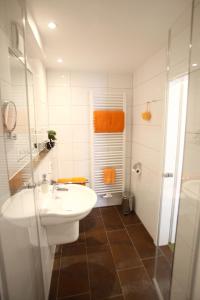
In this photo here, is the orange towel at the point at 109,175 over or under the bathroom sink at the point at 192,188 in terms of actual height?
under

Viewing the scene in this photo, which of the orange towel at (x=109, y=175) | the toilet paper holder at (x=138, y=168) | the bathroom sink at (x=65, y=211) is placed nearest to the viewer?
the bathroom sink at (x=65, y=211)

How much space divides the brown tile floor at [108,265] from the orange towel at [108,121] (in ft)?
4.82

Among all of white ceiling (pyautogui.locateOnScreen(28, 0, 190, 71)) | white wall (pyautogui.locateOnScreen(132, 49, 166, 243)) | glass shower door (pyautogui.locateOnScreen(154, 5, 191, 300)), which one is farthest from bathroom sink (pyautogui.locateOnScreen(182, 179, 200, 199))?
white ceiling (pyautogui.locateOnScreen(28, 0, 190, 71))

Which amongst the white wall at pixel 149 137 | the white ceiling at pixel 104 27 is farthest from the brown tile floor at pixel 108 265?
the white ceiling at pixel 104 27

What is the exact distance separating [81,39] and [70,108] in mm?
1084

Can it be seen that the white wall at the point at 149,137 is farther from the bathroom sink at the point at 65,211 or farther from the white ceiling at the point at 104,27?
the bathroom sink at the point at 65,211

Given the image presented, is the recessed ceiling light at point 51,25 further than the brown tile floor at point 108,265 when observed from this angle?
No

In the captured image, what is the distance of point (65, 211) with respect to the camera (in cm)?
128

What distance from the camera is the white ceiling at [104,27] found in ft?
3.63

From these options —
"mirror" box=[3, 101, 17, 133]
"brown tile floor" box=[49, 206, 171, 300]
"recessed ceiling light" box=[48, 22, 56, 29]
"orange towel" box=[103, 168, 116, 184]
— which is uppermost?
"recessed ceiling light" box=[48, 22, 56, 29]

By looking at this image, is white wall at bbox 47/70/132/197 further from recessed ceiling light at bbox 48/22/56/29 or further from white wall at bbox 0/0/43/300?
white wall at bbox 0/0/43/300

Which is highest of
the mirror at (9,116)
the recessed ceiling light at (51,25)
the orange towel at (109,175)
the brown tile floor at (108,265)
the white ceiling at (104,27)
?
the white ceiling at (104,27)

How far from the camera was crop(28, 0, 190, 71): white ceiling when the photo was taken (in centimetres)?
111

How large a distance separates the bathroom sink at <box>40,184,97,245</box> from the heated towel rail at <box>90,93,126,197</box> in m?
0.91
